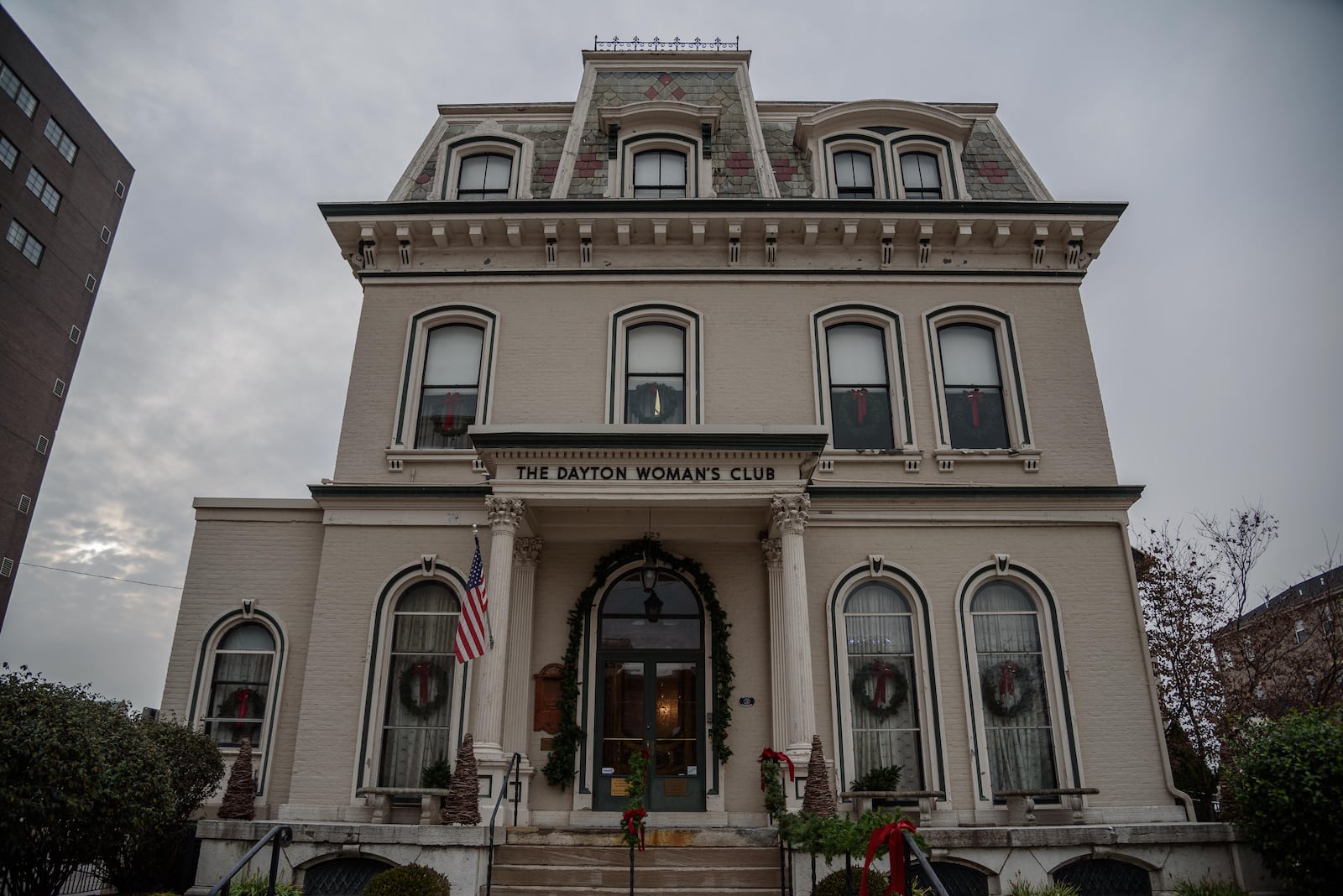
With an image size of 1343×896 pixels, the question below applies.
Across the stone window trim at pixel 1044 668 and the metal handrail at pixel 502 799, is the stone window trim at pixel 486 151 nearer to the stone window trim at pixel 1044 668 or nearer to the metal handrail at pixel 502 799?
the metal handrail at pixel 502 799

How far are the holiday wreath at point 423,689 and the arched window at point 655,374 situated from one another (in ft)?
16.1

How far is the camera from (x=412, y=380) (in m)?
14.8

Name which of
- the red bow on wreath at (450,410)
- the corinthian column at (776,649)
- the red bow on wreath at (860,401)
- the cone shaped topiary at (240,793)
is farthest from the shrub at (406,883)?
the red bow on wreath at (860,401)

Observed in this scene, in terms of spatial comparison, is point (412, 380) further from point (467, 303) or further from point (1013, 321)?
point (1013, 321)

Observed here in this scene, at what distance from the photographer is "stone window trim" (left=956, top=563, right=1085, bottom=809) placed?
12.5m

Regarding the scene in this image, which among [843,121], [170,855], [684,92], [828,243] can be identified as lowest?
[170,855]

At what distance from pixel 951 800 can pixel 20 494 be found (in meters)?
34.7

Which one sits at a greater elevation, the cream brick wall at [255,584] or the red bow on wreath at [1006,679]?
the cream brick wall at [255,584]

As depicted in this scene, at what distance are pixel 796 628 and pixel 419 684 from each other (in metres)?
5.70

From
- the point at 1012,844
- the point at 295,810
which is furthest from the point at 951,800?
the point at 295,810

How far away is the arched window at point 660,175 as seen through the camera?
53.5 feet

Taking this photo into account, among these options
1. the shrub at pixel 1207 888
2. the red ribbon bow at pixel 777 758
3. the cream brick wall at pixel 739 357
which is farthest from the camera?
the cream brick wall at pixel 739 357

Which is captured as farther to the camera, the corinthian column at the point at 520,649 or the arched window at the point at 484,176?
the arched window at the point at 484,176

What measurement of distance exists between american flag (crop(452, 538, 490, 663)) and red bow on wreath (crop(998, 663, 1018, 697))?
7.52 meters
